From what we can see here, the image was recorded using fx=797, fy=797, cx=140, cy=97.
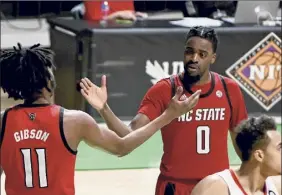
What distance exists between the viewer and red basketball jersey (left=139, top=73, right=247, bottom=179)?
13.7 feet

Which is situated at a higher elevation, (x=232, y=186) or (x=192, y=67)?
(x=192, y=67)

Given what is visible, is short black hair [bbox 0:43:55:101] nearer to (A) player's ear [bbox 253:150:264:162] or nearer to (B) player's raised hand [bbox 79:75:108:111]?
(B) player's raised hand [bbox 79:75:108:111]

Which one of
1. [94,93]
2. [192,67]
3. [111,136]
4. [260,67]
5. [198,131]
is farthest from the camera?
[260,67]

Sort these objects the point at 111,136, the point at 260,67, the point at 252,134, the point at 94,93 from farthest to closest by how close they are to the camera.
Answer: the point at 260,67 → the point at 94,93 → the point at 111,136 → the point at 252,134

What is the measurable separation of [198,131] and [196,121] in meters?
0.05

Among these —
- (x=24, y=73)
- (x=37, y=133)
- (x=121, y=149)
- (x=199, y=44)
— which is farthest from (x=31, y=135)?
(x=199, y=44)

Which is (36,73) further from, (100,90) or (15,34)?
(15,34)

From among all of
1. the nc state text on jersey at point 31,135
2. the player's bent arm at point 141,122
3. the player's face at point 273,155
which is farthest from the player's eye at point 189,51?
the nc state text on jersey at point 31,135

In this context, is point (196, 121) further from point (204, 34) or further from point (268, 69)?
point (268, 69)

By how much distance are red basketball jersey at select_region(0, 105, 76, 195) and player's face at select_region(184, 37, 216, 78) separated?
0.98 meters

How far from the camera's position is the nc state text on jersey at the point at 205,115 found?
13.7ft

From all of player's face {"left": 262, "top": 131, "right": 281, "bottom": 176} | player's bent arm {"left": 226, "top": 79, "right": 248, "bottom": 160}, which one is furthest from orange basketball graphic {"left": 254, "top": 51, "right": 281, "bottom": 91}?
player's face {"left": 262, "top": 131, "right": 281, "bottom": 176}

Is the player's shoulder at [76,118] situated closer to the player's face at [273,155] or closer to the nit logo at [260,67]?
the player's face at [273,155]

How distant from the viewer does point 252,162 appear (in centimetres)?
336
